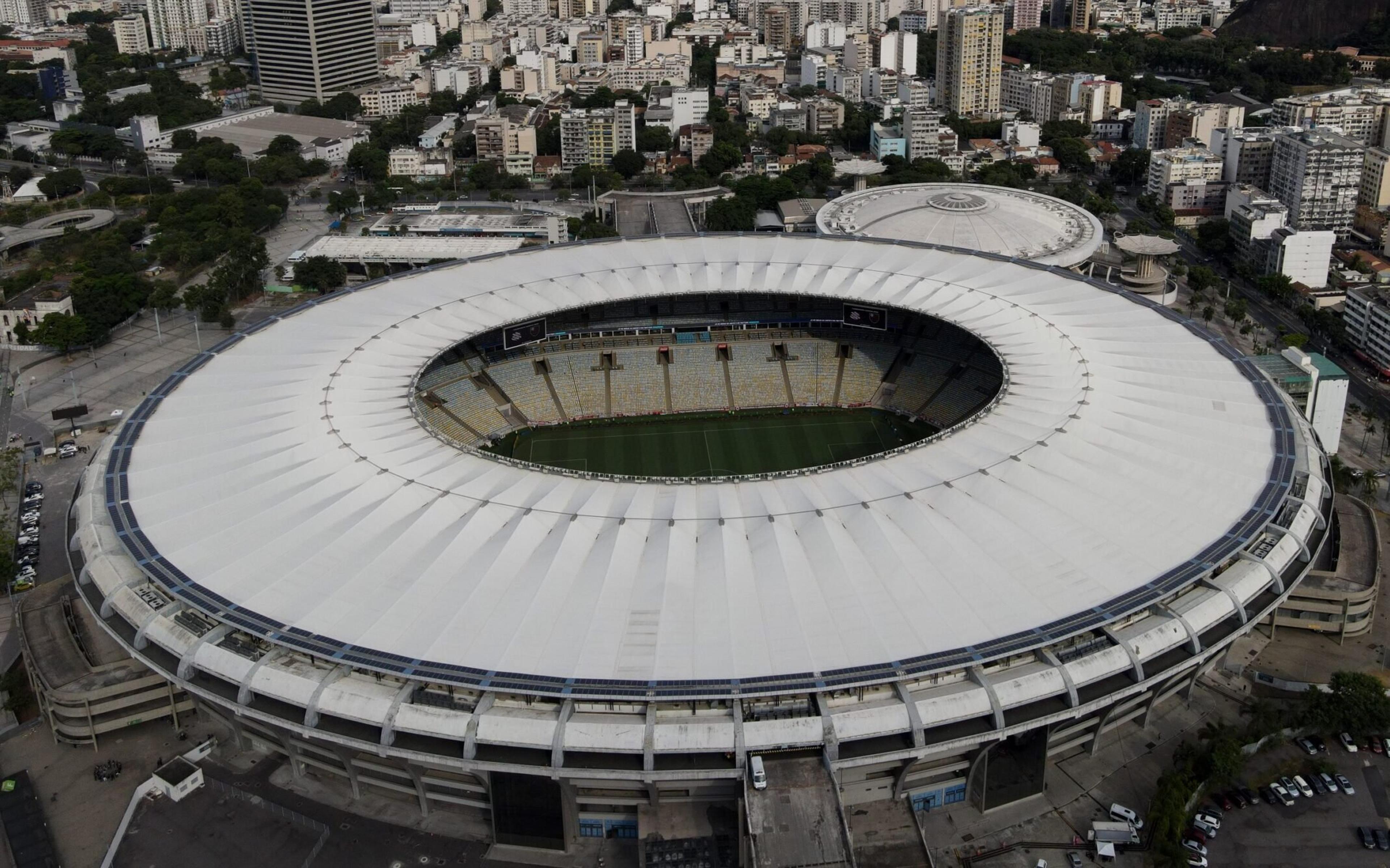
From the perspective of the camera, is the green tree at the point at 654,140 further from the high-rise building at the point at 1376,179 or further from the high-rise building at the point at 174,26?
the high-rise building at the point at 174,26

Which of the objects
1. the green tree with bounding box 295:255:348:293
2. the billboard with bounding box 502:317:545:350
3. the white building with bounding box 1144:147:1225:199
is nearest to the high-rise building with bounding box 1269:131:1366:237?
the white building with bounding box 1144:147:1225:199

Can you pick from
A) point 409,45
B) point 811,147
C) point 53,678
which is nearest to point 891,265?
point 53,678

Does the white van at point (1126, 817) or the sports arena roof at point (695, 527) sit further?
the white van at point (1126, 817)

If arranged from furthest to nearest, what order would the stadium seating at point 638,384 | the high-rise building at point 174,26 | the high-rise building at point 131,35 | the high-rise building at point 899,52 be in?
the high-rise building at point 174,26
the high-rise building at point 131,35
the high-rise building at point 899,52
the stadium seating at point 638,384

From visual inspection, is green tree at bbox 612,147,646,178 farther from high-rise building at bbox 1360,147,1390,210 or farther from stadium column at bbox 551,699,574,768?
stadium column at bbox 551,699,574,768

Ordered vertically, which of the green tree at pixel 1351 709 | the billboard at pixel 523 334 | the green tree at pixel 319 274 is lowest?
the green tree at pixel 1351 709

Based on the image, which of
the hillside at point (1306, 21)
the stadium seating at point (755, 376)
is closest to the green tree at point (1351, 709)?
the stadium seating at point (755, 376)

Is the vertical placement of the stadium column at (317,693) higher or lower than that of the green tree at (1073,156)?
lower
